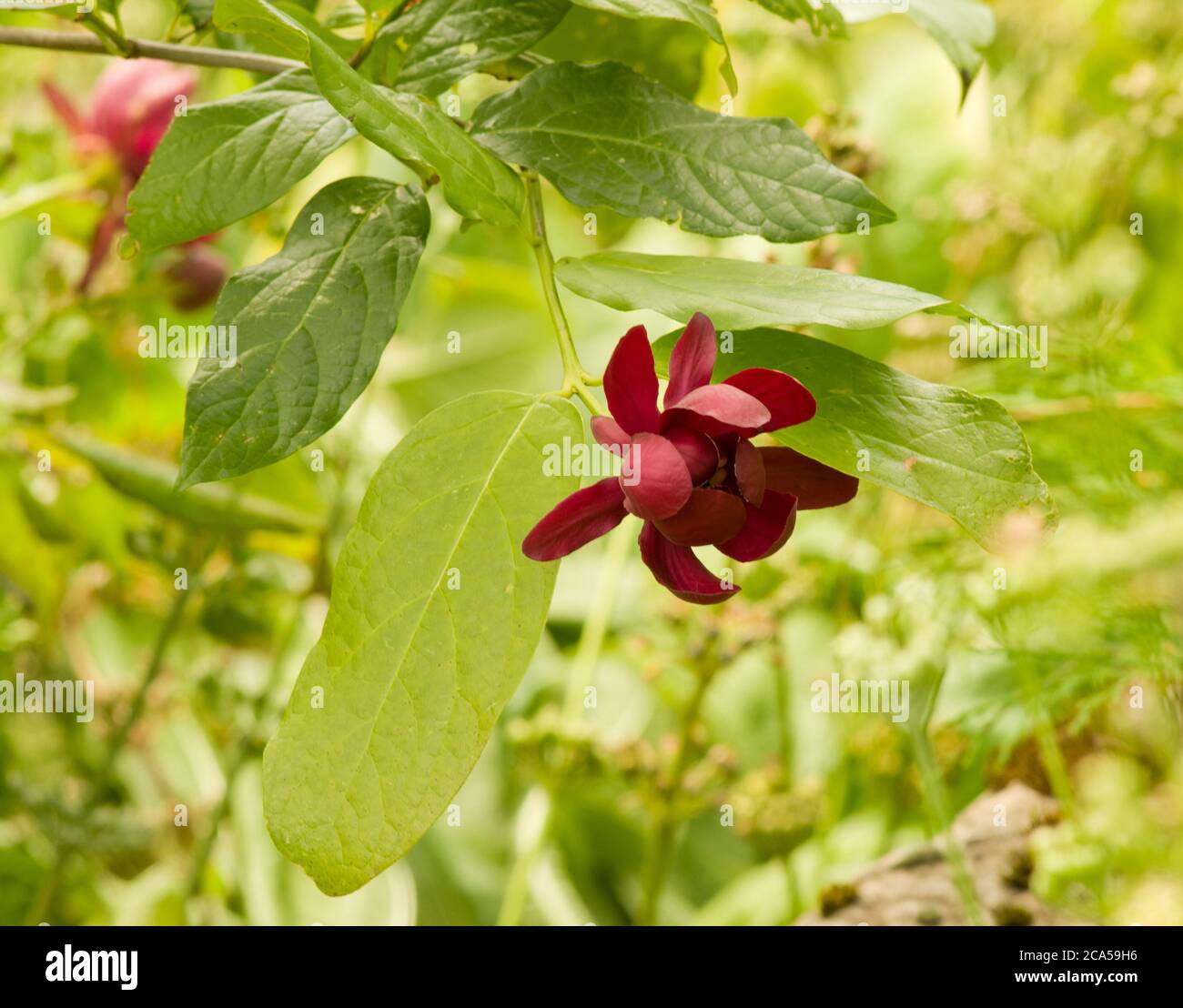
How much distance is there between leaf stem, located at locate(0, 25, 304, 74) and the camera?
28cm

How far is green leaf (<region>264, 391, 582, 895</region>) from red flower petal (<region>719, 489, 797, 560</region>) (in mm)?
44

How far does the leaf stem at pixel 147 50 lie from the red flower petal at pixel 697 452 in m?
0.16

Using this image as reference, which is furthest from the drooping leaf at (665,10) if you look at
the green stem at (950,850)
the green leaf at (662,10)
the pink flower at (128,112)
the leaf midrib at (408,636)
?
the pink flower at (128,112)

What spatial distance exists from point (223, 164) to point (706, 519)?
Result: 152mm

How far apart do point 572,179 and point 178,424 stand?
1.79 ft

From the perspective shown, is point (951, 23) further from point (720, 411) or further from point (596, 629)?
point (596, 629)

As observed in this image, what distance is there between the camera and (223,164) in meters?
0.27

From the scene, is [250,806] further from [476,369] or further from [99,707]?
[476,369]

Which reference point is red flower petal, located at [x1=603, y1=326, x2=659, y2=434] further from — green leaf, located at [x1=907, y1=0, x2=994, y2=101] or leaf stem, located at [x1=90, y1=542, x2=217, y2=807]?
leaf stem, located at [x1=90, y1=542, x2=217, y2=807]

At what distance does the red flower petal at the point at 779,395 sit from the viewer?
0.75 feet

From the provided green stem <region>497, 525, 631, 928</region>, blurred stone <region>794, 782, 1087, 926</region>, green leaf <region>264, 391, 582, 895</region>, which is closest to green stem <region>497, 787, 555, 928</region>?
green stem <region>497, 525, 631, 928</region>

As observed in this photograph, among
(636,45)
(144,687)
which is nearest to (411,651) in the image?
(636,45)

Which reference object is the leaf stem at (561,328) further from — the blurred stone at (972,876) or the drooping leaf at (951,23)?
the blurred stone at (972,876)
